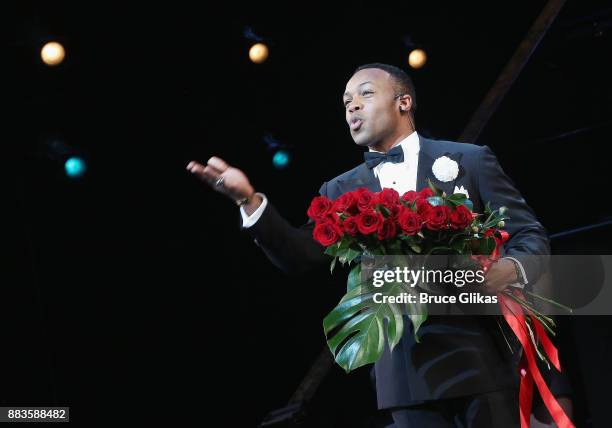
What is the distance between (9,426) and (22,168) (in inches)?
51.4

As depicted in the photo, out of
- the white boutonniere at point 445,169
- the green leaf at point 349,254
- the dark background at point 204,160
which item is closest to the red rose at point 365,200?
the green leaf at point 349,254

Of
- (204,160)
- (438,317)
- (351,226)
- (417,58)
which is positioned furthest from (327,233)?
(417,58)

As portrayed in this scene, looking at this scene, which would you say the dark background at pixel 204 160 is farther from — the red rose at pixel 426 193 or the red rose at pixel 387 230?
the red rose at pixel 387 230

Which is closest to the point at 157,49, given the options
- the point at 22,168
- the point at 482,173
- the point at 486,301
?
the point at 22,168

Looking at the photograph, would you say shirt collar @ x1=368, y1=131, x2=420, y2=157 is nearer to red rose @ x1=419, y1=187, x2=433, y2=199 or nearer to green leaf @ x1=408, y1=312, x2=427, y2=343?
red rose @ x1=419, y1=187, x2=433, y2=199

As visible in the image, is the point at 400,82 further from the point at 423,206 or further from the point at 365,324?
the point at 365,324

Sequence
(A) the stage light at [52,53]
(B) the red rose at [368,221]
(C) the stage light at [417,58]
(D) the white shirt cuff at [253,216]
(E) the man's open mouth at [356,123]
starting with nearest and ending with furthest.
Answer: (B) the red rose at [368,221], (D) the white shirt cuff at [253,216], (E) the man's open mouth at [356,123], (A) the stage light at [52,53], (C) the stage light at [417,58]

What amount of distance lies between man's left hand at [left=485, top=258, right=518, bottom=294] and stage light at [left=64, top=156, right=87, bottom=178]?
278 centimetres

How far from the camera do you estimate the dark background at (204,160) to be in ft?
13.7

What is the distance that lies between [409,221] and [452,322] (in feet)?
1.16

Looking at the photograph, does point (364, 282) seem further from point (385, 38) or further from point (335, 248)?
point (385, 38)

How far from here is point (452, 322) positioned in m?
2.21

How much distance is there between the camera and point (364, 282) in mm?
2113

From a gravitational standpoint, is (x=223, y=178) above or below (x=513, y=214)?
above
